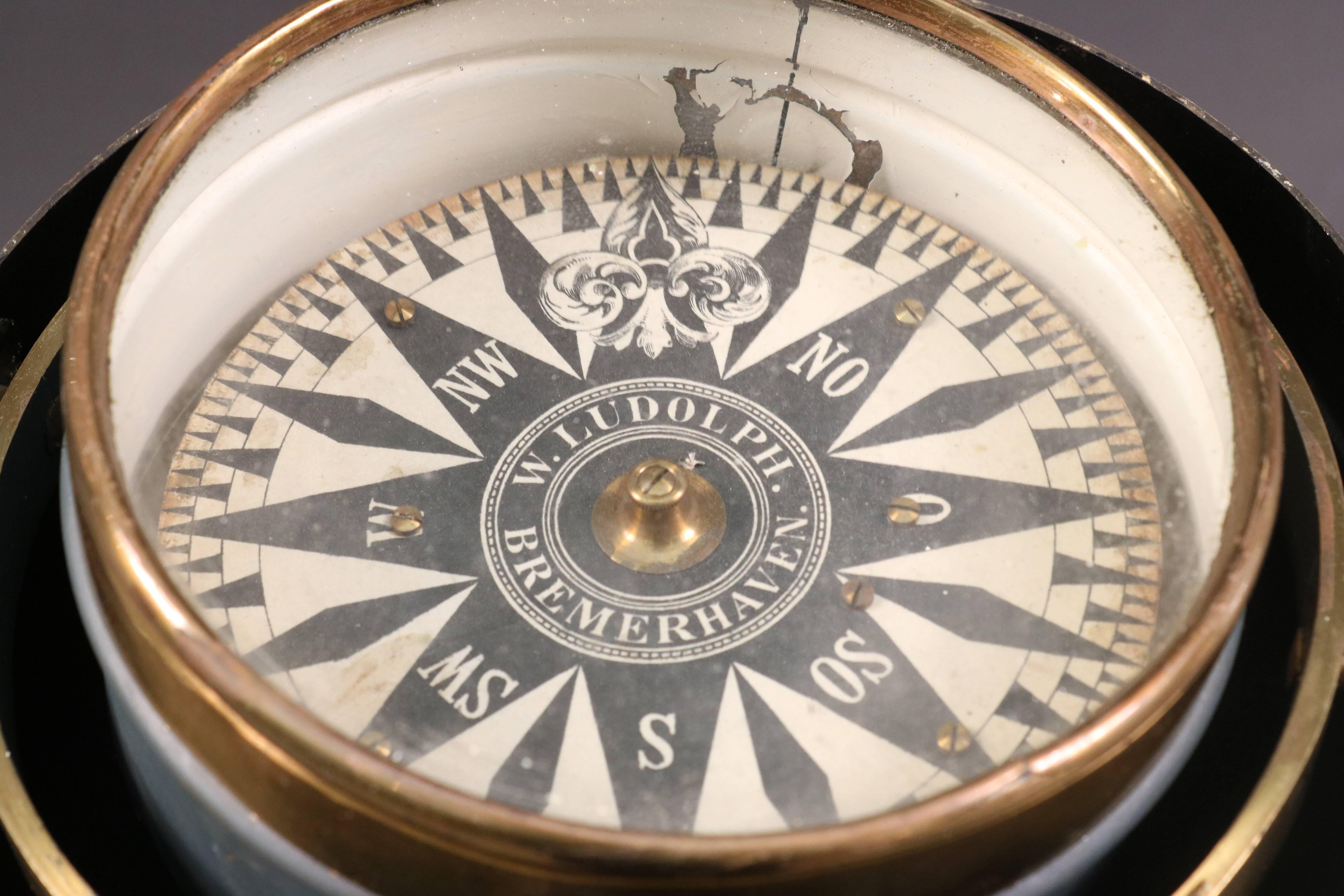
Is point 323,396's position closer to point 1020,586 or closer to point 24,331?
point 24,331

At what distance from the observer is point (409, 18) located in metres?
2.18

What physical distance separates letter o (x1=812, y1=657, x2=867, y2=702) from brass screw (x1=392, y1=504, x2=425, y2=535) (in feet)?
1.59

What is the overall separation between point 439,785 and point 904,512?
2.41 feet

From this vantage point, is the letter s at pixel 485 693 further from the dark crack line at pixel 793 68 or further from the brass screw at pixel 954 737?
the dark crack line at pixel 793 68

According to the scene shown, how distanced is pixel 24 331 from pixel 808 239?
106 centimetres

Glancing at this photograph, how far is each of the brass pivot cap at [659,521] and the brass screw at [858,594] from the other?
0.53 feet

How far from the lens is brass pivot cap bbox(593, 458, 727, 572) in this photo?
1.95 metres

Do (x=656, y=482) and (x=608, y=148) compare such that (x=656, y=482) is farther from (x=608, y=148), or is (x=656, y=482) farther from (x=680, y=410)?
(x=608, y=148)

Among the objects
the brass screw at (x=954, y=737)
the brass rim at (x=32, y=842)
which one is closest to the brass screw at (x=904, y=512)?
the brass screw at (x=954, y=737)

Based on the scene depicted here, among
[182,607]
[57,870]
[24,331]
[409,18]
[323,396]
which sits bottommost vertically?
[57,870]

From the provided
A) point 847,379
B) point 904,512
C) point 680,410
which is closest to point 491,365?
point 680,410

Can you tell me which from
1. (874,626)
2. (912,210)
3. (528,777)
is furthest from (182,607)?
(912,210)

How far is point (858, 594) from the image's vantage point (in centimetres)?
192

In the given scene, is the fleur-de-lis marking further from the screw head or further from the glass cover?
the screw head
